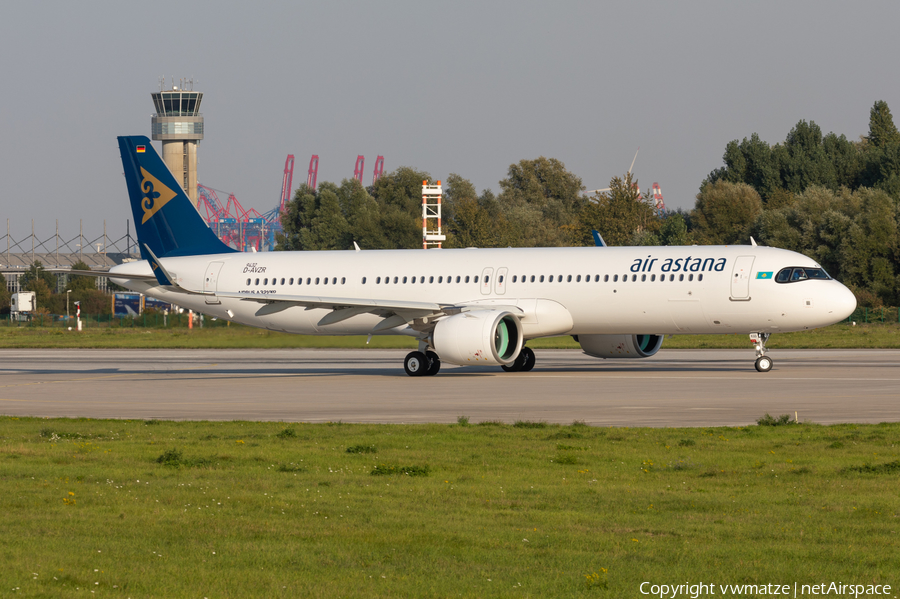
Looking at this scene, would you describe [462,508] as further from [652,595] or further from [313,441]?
[313,441]

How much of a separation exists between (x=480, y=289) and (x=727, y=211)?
78.1 metres

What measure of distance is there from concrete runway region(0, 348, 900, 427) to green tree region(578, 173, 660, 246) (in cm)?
6060

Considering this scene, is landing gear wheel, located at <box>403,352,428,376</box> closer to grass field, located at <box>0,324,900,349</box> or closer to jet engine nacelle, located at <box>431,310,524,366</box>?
jet engine nacelle, located at <box>431,310,524,366</box>

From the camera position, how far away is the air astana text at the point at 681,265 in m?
32.7

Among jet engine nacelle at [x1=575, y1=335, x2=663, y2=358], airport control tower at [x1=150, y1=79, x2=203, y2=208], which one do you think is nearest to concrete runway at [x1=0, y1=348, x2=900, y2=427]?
jet engine nacelle at [x1=575, y1=335, x2=663, y2=358]

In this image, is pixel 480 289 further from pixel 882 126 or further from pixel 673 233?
pixel 882 126

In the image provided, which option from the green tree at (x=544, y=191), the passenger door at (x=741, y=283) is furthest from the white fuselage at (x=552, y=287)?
the green tree at (x=544, y=191)

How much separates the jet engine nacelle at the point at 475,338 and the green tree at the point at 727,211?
76.0 meters

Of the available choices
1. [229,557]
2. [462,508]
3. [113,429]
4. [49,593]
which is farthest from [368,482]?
[113,429]

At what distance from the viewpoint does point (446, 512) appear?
1135 centimetres

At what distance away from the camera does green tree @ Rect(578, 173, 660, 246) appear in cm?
10575

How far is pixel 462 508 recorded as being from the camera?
11.6 meters

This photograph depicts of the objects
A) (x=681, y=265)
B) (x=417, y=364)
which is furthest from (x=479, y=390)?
(x=681, y=265)

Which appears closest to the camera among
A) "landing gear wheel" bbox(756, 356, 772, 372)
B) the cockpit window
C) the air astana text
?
the cockpit window
